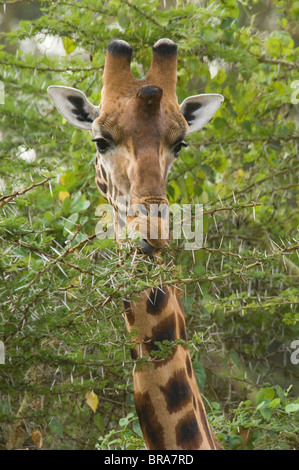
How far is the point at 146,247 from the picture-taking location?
283 cm

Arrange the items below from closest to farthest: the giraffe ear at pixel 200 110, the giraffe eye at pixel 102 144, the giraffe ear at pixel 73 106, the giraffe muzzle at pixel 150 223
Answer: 1. the giraffe muzzle at pixel 150 223
2. the giraffe eye at pixel 102 144
3. the giraffe ear at pixel 73 106
4. the giraffe ear at pixel 200 110

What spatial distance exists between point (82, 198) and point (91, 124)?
2.91ft

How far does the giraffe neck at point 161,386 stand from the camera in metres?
3.00

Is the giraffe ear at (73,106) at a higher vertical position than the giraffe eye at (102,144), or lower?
higher

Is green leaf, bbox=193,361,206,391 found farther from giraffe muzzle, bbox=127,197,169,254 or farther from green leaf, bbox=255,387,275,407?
giraffe muzzle, bbox=127,197,169,254

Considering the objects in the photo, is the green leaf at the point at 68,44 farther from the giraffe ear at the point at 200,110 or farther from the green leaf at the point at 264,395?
the green leaf at the point at 264,395

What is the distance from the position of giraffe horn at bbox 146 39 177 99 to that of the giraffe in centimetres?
7

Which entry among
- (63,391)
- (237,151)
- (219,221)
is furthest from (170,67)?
(237,151)

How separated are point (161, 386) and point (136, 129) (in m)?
1.08

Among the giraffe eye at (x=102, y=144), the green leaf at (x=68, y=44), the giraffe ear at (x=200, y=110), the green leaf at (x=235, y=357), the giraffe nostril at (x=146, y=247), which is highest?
the green leaf at (x=68, y=44)

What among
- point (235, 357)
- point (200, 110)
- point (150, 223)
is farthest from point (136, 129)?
point (235, 357)

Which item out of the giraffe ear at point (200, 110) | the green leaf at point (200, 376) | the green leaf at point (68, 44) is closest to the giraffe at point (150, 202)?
the giraffe ear at point (200, 110)

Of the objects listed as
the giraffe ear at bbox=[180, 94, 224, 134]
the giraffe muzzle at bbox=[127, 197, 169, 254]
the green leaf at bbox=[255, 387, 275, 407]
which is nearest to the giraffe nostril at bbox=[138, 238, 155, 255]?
the giraffe muzzle at bbox=[127, 197, 169, 254]
